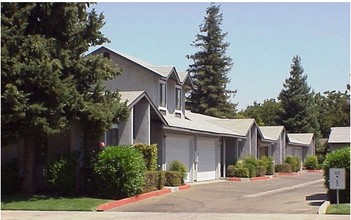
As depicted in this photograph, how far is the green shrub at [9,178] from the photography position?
73.0 ft

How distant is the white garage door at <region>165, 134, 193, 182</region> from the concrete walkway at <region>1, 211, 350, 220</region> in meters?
11.9

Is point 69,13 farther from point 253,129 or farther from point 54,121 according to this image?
point 253,129

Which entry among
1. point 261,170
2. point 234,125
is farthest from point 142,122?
point 234,125

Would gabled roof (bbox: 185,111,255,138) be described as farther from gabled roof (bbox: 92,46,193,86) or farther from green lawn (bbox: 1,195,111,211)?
green lawn (bbox: 1,195,111,211)

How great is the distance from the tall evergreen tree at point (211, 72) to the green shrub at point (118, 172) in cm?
4838

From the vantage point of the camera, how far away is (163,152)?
94.9ft

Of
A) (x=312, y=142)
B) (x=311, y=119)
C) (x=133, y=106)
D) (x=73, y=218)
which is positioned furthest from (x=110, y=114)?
(x=311, y=119)

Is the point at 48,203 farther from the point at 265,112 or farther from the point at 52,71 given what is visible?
the point at 265,112

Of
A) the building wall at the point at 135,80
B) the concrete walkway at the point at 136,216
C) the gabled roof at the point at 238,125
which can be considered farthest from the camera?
the gabled roof at the point at 238,125

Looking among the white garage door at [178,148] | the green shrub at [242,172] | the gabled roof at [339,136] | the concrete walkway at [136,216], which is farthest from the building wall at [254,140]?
the concrete walkway at [136,216]

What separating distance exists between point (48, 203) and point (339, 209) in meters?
9.13

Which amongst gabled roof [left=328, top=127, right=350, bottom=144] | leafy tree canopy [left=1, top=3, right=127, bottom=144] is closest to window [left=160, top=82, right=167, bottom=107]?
leafy tree canopy [left=1, top=3, right=127, bottom=144]

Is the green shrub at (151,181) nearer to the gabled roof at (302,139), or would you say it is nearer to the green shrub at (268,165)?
the green shrub at (268,165)

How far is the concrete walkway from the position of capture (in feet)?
53.8
